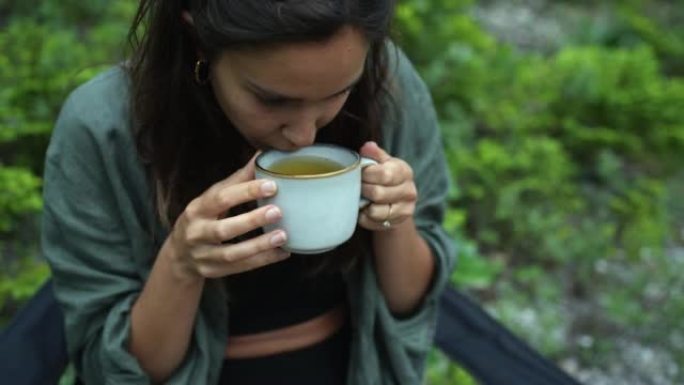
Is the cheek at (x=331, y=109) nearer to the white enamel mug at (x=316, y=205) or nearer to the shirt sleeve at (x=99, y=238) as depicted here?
the white enamel mug at (x=316, y=205)

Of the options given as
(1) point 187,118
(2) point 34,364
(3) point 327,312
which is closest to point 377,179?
(1) point 187,118

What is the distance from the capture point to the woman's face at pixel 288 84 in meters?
1.21

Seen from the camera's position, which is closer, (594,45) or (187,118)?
(187,118)

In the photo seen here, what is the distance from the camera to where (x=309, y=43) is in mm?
1200

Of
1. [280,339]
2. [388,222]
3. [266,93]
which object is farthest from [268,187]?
[280,339]

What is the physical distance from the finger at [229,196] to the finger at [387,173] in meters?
0.19

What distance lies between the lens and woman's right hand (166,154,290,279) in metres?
1.22

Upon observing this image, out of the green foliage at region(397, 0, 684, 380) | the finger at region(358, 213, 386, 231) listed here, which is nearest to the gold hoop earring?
the finger at region(358, 213, 386, 231)

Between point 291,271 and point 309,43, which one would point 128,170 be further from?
point 309,43

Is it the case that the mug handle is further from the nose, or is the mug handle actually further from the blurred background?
the blurred background

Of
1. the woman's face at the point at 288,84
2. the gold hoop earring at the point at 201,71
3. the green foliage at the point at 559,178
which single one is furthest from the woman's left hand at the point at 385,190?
the green foliage at the point at 559,178

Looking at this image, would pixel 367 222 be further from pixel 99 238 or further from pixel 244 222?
pixel 99 238

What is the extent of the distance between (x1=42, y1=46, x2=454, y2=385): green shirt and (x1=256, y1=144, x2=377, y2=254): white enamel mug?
0.34 m

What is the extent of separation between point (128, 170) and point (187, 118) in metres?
0.14
